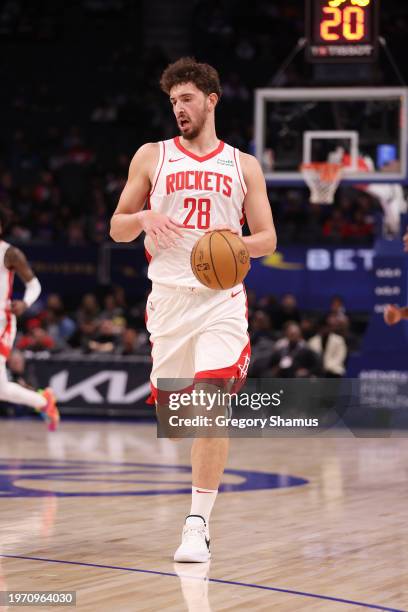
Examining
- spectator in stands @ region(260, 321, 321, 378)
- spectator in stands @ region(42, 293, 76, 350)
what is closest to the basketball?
spectator in stands @ region(260, 321, 321, 378)

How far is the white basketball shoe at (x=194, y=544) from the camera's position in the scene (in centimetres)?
525

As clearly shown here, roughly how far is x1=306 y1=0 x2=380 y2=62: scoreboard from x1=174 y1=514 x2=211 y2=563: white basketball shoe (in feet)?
24.7

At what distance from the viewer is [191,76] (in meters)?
5.54

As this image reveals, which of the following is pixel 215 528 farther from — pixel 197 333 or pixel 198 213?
pixel 198 213

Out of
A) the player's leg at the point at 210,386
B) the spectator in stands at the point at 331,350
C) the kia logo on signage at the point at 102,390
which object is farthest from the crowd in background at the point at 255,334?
the player's leg at the point at 210,386

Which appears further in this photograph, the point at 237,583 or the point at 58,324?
the point at 58,324

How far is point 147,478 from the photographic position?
28.6 ft

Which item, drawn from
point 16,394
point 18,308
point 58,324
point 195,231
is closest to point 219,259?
point 195,231

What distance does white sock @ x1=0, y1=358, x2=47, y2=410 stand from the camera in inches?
380

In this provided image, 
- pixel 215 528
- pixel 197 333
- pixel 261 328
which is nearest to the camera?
pixel 197 333

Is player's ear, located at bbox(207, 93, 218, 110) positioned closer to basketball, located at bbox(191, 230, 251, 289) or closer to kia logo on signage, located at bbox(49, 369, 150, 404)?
basketball, located at bbox(191, 230, 251, 289)

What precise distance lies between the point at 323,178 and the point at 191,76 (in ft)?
25.8

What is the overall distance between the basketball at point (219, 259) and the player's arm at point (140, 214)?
158mm

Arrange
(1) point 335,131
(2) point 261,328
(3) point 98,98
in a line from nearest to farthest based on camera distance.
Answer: (1) point 335,131
(2) point 261,328
(3) point 98,98
